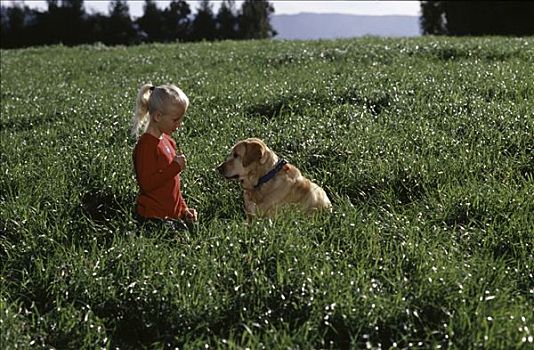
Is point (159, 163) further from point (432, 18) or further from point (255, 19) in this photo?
point (255, 19)

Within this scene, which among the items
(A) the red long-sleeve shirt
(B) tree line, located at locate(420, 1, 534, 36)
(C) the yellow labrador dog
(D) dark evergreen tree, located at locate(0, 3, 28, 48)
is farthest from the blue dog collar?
(D) dark evergreen tree, located at locate(0, 3, 28, 48)

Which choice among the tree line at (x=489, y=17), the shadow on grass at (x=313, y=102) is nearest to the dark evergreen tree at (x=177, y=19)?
the tree line at (x=489, y=17)

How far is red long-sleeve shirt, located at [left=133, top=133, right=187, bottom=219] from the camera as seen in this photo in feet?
19.5

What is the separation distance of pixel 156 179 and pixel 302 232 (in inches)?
60.1

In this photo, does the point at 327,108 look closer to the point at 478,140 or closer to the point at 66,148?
the point at 478,140

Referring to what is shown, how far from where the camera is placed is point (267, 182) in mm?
6121

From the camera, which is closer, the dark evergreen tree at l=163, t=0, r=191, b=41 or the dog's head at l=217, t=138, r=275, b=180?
the dog's head at l=217, t=138, r=275, b=180

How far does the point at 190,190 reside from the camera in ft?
22.6

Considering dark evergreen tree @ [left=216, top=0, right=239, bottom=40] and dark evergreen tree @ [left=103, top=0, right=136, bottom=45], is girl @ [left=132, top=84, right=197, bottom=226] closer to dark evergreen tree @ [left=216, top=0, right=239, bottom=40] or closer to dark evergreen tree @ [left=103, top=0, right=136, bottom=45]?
dark evergreen tree @ [left=103, top=0, right=136, bottom=45]

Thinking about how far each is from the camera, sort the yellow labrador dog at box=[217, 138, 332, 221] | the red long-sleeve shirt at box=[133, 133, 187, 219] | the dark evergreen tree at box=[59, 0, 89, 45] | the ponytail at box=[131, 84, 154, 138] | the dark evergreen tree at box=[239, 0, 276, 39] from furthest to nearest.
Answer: the dark evergreen tree at box=[239, 0, 276, 39] → the dark evergreen tree at box=[59, 0, 89, 45] → the ponytail at box=[131, 84, 154, 138] → the yellow labrador dog at box=[217, 138, 332, 221] → the red long-sleeve shirt at box=[133, 133, 187, 219]

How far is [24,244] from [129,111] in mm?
5457

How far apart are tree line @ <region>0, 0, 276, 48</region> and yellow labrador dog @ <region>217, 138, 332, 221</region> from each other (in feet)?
160

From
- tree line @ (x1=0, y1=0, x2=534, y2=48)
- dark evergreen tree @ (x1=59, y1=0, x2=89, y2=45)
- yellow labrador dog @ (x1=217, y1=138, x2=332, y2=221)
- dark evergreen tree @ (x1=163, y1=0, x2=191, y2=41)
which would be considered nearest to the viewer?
yellow labrador dog @ (x1=217, y1=138, x2=332, y2=221)

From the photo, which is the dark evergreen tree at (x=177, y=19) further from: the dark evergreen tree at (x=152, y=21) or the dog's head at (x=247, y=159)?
the dog's head at (x=247, y=159)
